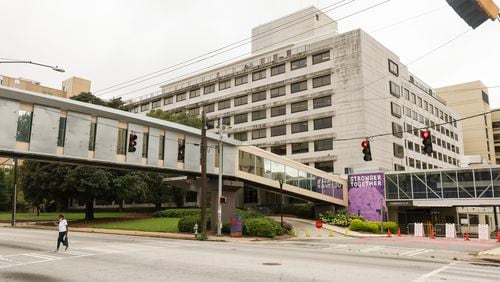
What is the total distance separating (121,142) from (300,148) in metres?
39.5

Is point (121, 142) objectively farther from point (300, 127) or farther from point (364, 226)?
point (300, 127)

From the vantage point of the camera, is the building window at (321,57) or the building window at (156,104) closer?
the building window at (321,57)

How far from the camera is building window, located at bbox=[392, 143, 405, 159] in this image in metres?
64.6

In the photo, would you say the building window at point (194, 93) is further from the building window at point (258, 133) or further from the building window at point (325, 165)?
the building window at point (325, 165)

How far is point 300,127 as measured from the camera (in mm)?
64062

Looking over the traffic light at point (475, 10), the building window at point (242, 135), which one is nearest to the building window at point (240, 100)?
the building window at point (242, 135)

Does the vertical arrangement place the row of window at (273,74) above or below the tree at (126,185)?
above

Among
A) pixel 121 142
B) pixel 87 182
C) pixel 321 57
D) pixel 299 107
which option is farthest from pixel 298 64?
pixel 121 142

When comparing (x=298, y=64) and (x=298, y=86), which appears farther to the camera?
(x=298, y=64)

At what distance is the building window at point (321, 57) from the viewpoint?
63.3 metres

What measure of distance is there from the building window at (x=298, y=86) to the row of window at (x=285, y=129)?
5.16m

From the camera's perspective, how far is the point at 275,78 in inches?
2675

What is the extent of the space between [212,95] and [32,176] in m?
36.1

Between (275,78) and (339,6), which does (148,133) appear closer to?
(339,6)
